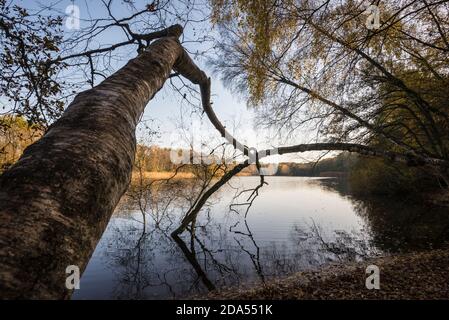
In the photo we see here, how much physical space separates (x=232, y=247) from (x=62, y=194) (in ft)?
35.2

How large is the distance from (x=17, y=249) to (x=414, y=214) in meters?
21.3

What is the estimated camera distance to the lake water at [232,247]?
25.1ft

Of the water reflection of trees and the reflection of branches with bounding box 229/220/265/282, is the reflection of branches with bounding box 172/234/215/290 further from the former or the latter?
the water reflection of trees

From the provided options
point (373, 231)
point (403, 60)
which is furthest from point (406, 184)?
point (403, 60)

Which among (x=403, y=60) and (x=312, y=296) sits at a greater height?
(x=403, y=60)

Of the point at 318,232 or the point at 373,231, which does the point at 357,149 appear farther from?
the point at 373,231

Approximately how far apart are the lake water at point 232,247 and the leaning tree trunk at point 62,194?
5.29 m

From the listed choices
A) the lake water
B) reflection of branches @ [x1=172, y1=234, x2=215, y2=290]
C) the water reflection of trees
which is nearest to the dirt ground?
reflection of branches @ [x1=172, y1=234, x2=215, y2=290]

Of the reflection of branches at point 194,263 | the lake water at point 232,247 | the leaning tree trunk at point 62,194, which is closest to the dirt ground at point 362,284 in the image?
the reflection of branches at point 194,263

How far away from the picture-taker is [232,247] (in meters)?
11.0

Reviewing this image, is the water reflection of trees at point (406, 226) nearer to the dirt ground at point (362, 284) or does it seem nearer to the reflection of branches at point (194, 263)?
the dirt ground at point (362, 284)

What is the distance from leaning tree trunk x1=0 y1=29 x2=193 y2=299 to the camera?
0.68m

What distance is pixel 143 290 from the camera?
23.7ft

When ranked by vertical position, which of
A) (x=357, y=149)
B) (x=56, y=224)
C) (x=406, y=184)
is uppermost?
(x=357, y=149)
